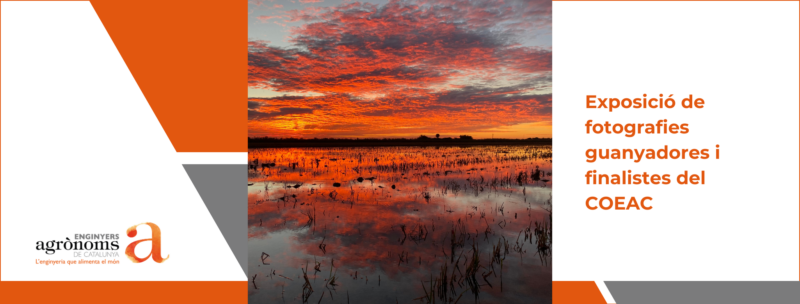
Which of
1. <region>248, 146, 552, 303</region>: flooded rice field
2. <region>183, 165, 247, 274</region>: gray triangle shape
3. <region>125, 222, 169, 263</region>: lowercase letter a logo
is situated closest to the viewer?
<region>183, 165, 247, 274</region>: gray triangle shape

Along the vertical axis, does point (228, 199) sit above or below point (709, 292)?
above

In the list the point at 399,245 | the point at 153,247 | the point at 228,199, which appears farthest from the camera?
the point at 399,245

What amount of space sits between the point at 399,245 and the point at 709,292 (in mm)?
4837

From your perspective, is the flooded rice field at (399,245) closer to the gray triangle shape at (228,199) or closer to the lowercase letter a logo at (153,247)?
the gray triangle shape at (228,199)

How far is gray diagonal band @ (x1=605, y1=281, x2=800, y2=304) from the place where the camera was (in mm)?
4773

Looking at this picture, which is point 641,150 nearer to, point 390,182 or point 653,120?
point 653,120

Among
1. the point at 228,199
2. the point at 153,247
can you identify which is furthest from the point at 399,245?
the point at 153,247

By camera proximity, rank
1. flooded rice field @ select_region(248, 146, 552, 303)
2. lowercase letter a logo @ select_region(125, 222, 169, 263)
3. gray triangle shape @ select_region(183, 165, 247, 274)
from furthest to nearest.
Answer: flooded rice field @ select_region(248, 146, 552, 303), lowercase letter a logo @ select_region(125, 222, 169, 263), gray triangle shape @ select_region(183, 165, 247, 274)

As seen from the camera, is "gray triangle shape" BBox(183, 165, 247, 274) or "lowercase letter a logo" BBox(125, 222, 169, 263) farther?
"lowercase letter a logo" BBox(125, 222, 169, 263)

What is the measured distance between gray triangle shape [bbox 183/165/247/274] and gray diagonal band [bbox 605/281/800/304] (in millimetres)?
5405

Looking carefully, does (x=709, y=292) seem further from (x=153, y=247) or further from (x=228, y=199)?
(x=153, y=247)

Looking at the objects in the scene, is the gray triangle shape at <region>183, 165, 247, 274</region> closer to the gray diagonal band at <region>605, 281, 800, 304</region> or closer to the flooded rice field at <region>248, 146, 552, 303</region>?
the flooded rice field at <region>248, 146, 552, 303</region>

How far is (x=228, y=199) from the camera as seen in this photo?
15.3ft

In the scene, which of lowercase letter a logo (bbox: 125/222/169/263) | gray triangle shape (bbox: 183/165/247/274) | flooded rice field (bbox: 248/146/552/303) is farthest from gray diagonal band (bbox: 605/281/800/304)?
lowercase letter a logo (bbox: 125/222/169/263)
